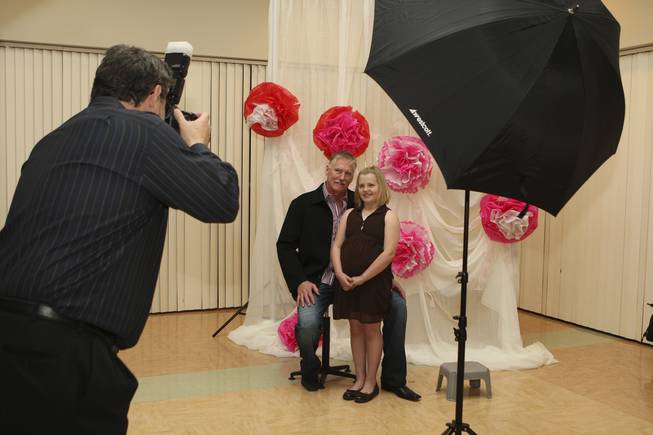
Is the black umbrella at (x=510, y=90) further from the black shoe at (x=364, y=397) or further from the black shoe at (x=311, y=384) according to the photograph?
the black shoe at (x=311, y=384)

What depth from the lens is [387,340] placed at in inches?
154

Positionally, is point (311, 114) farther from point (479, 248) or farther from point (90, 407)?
point (90, 407)

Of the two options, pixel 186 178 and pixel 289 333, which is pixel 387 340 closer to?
pixel 289 333

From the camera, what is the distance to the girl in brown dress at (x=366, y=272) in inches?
147

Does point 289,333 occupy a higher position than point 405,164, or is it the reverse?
point 405,164

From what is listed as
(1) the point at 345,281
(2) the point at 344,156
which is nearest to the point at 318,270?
(1) the point at 345,281

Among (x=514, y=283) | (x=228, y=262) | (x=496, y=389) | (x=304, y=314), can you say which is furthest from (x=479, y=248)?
(x=228, y=262)

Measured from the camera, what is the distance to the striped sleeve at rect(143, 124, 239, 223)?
164cm

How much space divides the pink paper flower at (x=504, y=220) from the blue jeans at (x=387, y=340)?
948mm

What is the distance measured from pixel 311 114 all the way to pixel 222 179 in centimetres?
314

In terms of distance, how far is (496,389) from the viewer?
4.00 m

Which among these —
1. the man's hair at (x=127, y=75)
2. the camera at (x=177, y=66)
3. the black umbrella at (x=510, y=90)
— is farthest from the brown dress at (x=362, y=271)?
the man's hair at (x=127, y=75)

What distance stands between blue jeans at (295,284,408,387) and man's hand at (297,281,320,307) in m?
0.03

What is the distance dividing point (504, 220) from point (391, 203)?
749 mm
